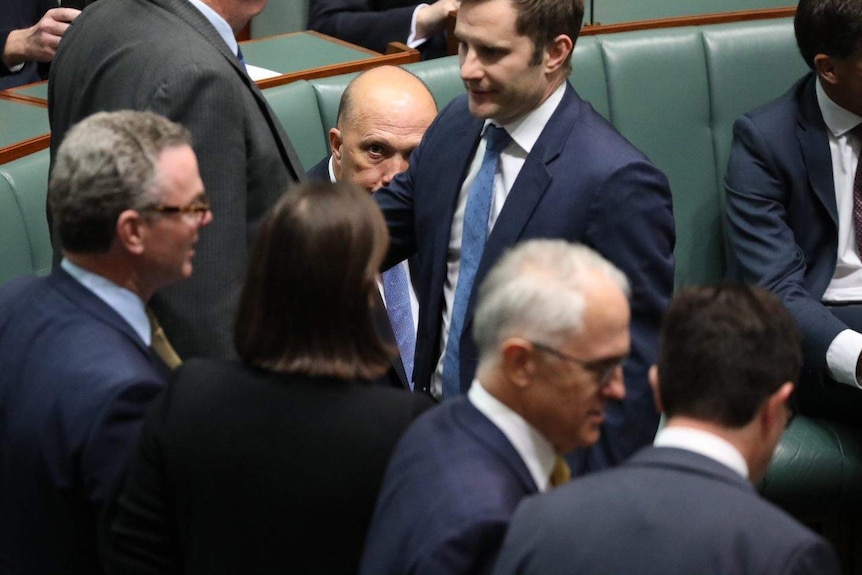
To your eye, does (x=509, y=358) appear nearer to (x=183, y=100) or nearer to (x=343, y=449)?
(x=343, y=449)

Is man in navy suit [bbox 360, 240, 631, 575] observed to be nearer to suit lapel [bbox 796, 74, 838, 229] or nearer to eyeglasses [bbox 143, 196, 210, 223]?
eyeglasses [bbox 143, 196, 210, 223]

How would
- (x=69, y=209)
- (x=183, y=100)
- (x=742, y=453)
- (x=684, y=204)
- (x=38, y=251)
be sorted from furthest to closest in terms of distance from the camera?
1. (x=684, y=204)
2. (x=38, y=251)
3. (x=183, y=100)
4. (x=69, y=209)
5. (x=742, y=453)

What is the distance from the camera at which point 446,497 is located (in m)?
1.38

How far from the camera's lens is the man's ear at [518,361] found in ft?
4.83

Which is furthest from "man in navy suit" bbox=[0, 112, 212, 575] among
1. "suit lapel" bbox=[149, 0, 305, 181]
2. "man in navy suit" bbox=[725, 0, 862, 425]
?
"man in navy suit" bbox=[725, 0, 862, 425]

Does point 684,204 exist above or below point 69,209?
below

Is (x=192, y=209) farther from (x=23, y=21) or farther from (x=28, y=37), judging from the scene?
(x=23, y=21)

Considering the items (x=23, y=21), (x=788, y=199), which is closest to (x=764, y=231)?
(x=788, y=199)

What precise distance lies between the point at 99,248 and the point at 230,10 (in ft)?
1.98

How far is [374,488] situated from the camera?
4.90 ft

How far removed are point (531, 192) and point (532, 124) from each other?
0.13m

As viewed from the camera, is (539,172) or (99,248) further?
(539,172)

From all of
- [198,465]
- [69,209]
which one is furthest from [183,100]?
[198,465]

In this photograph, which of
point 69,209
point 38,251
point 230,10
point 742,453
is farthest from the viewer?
point 38,251
